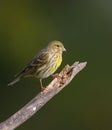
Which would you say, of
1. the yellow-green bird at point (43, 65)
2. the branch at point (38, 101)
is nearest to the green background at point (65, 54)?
the yellow-green bird at point (43, 65)

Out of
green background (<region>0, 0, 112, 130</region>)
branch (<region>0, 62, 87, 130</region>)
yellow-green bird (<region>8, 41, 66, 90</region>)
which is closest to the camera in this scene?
branch (<region>0, 62, 87, 130</region>)

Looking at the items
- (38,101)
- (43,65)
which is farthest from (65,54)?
(38,101)

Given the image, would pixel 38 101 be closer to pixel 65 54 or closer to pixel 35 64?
pixel 35 64

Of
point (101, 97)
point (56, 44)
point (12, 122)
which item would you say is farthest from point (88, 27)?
point (12, 122)

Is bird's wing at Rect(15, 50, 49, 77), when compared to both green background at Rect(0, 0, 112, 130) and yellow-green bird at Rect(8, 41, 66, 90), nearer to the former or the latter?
yellow-green bird at Rect(8, 41, 66, 90)

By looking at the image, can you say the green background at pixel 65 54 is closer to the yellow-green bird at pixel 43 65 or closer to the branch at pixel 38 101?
the yellow-green bird at pixel 43 65

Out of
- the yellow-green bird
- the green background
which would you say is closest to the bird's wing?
the yellow-green bird

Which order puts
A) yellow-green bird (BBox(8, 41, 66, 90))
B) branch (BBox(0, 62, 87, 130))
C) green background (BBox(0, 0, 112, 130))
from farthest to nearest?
green background (BBox(0, 0, 112, 130)) < yellow-green bird (BBox(8, 41, 66, 90)) < branch (BBox(0, 62, 87, 130))
